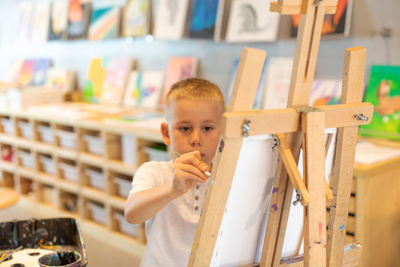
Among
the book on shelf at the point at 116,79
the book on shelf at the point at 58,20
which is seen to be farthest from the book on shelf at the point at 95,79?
the book on shelf at the point at 58,20

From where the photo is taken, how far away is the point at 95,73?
146 inches

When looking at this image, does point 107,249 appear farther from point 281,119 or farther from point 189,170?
point 281,119

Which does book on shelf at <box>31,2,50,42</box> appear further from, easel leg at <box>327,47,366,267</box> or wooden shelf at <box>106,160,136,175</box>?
easel leg at <box>327,47,366,267</box>

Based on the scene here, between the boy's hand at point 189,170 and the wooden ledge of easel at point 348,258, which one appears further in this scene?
the wooden ledge of easel at point 348,258

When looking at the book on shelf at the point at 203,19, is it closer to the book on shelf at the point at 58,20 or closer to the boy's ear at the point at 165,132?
the book on shelf at the point at 58,20

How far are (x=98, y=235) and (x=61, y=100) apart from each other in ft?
4.75

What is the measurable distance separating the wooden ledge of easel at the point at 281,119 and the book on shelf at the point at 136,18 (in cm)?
259

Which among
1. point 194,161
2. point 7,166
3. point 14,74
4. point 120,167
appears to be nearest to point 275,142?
point 194,161

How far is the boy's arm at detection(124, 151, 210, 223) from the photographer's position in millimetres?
818

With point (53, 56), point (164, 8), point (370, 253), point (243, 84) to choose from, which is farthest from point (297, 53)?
point (53, 56)

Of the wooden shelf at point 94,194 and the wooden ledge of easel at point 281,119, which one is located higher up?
the wooden ledge of easel at point 281,119

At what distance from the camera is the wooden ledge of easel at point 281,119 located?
0.72m

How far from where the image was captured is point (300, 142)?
841 millimetres

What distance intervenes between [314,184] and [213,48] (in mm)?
2244
